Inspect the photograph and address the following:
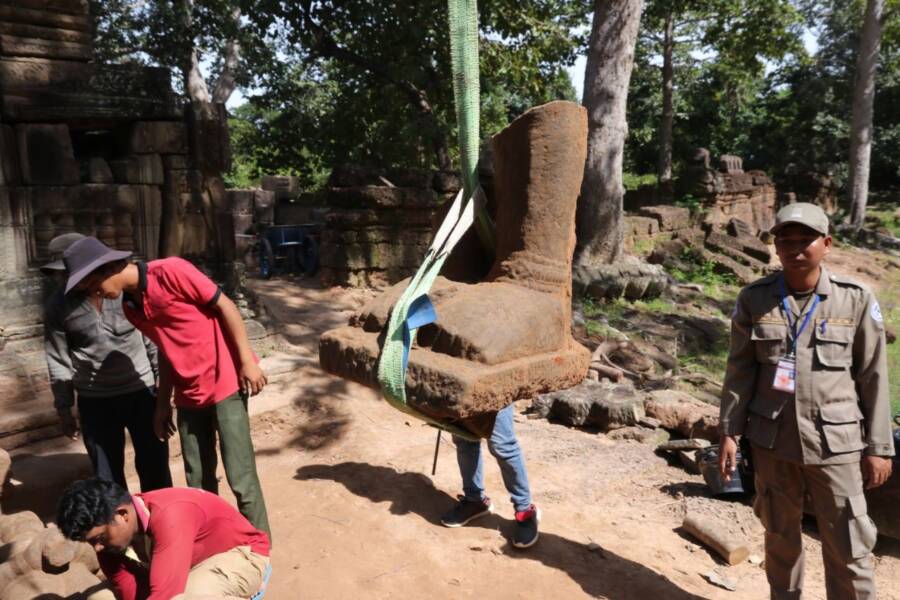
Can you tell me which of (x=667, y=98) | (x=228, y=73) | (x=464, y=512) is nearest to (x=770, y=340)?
(x=464, y=512)

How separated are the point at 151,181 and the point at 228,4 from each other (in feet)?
23.8

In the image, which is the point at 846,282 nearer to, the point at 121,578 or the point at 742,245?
the point at 121,578

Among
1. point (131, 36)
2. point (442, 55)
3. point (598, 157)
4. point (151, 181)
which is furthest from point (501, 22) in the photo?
point (131, 36)

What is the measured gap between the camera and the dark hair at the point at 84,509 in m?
1.86

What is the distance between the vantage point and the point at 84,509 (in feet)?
6.10

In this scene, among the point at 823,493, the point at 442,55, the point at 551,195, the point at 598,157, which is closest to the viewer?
the point at 551,195

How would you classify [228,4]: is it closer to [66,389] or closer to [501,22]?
[501,22]

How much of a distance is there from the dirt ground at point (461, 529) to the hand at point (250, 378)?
84cm

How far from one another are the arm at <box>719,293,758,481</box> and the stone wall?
6.26 meters

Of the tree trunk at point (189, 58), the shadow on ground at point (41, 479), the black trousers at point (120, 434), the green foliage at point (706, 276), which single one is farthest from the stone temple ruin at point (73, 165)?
the green foliage at point (706, 276)

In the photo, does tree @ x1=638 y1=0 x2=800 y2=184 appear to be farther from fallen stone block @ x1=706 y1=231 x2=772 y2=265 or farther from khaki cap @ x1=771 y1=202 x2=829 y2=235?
khaki cap @ x1=771 y1=202 x2=829 y2=235

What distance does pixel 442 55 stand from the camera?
10484 mm

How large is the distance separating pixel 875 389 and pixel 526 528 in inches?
60.3

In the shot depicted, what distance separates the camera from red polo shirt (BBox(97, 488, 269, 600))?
73.9 inches
